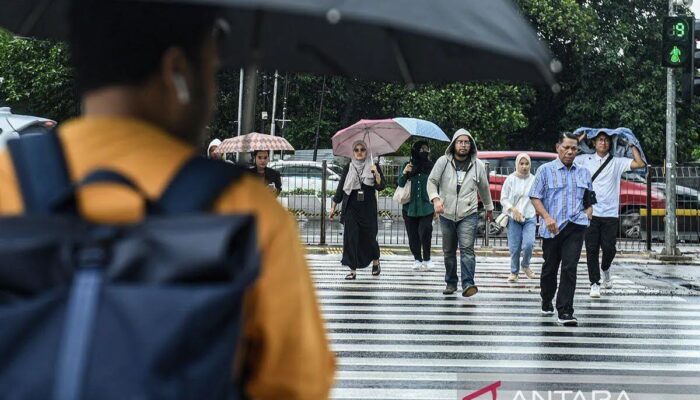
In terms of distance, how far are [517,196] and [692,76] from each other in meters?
3.96

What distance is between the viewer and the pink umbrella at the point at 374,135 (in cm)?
1756

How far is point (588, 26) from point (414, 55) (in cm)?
3831

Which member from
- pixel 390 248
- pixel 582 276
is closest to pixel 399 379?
pixel 582 276

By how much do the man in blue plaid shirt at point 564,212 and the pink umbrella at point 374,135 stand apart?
724cm

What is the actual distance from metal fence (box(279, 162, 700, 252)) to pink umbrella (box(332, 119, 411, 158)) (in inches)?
121

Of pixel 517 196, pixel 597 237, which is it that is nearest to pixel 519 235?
pixel 517 196

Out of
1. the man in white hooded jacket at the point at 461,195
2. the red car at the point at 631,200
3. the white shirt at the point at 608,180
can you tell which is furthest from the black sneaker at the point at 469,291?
the red car at the point at 631,200

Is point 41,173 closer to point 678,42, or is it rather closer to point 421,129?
point 678,42

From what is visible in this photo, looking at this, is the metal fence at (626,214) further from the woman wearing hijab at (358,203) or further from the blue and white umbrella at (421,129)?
the woman wearing hijab at (358,203)

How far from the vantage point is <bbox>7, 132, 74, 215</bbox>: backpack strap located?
1.68 meters

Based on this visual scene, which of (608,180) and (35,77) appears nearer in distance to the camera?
(608,180)

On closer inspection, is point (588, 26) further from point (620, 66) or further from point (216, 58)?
point (216, 58)

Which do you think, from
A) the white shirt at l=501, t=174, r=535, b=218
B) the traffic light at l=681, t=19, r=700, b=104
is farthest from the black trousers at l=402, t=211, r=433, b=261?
the traffic light at l=681, t=19, r=700, b=104

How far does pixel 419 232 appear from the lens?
614 inches
